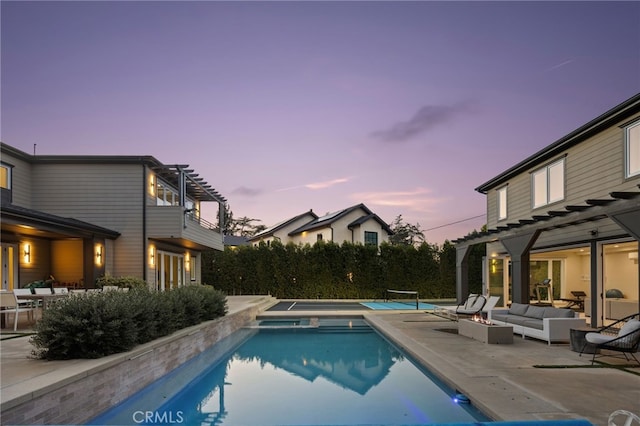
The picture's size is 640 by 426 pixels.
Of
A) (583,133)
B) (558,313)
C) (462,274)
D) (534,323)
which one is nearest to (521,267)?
(558,313)

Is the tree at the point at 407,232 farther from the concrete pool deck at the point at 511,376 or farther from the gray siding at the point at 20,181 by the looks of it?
the concrete pool deck at the point at 511,376

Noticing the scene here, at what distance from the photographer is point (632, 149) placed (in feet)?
34.9

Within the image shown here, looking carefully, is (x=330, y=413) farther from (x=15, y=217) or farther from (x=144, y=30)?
(x=144, y=30)

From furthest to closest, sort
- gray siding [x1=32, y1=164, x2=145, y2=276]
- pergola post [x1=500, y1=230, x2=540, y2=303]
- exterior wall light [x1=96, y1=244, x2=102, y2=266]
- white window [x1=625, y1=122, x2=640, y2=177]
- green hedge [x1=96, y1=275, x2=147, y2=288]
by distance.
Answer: gray siding [x1=32, y1=164, x2=145, y2=276]
exterior wall light [x1=96, y1=244, x2=102, y2=266]
green hedge [x1=96, y1=275, x2=147, y2=288]
pergola post [x1=500, y1=230, x2=540, y2=303]
white window [x1=625, y1=122, x2=640, y2=177]

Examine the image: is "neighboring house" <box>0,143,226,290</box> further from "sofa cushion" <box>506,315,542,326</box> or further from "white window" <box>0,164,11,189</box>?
"sofa cushion" <box>506,315,542,326</box>

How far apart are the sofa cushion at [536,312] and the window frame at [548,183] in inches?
159


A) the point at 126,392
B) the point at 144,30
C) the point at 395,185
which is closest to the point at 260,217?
the point at 395,185

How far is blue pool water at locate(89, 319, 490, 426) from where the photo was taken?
6172 mm


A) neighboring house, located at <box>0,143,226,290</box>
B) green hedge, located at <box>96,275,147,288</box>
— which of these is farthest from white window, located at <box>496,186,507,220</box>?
green hedge, located at <box>96,275,147,288</box>

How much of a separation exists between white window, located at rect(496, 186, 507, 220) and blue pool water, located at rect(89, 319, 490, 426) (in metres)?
9.19

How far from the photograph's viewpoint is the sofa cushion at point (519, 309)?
11883 millimetres

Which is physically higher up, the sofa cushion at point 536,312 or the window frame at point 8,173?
the window frame at point 8,173

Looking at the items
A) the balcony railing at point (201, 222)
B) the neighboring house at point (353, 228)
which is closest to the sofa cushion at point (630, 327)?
the balcony railing at point (201, 222)

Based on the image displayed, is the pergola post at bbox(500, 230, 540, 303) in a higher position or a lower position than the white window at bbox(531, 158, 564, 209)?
lower
